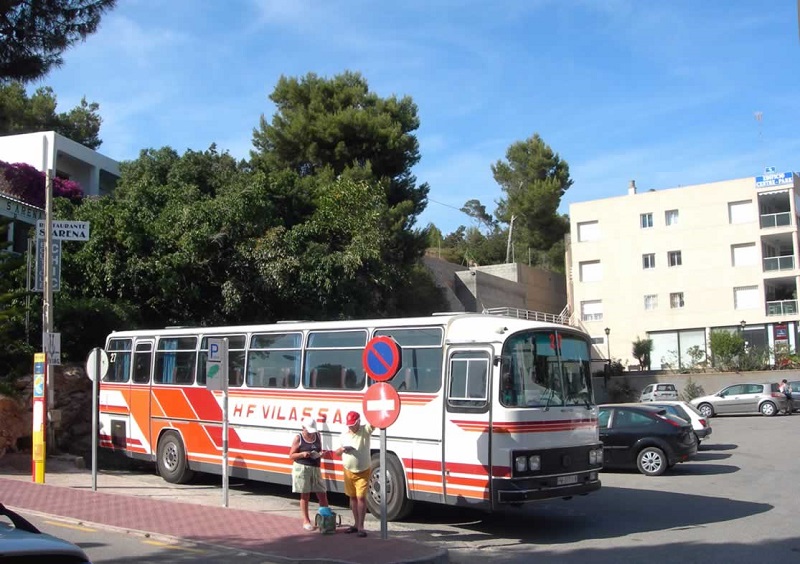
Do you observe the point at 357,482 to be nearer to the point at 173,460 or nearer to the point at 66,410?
the point at 173,460

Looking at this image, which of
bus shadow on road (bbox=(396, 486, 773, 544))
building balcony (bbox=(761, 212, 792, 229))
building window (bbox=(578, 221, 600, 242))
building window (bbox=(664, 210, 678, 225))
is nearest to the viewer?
bus shadow on road (bbox=(396, 486, 773, 544))

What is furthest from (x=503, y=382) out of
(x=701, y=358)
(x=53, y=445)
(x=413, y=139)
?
(x=701, y=358)

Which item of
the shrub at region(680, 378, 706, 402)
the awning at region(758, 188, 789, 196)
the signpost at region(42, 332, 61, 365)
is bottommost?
the shrub at region(680, 378, 706, 402)

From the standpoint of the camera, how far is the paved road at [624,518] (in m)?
9.95

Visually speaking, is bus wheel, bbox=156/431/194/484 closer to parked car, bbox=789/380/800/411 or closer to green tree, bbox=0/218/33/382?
green tree, bbox=0/218/33/382

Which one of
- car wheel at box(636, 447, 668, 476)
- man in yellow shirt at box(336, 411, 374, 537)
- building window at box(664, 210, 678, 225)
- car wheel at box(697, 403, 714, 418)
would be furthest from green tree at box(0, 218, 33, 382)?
building window at box(664, 210, 678, 225)

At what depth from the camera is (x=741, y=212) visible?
50625 mm

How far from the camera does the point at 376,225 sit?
26.8m

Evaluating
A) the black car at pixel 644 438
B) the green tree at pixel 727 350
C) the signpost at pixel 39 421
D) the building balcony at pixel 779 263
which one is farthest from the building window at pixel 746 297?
the signpost at pixel 39 421

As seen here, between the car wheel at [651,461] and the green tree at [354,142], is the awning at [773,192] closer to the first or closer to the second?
the green tree at [354,142]

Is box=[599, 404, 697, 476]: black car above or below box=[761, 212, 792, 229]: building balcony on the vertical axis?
below

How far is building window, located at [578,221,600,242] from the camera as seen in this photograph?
183ft

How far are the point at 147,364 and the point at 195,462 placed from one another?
101 inches

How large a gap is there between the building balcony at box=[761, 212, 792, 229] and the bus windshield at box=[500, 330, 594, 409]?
43.0 m
